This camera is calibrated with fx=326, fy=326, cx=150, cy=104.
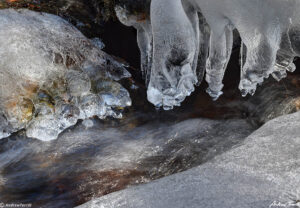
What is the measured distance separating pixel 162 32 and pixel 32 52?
5.07ft

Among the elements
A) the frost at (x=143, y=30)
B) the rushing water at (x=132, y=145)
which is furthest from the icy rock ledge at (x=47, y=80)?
the frost at (x=143, y=30)

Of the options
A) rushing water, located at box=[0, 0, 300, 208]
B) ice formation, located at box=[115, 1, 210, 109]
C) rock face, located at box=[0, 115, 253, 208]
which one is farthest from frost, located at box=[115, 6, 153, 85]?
rock face, located at box=[0, 115, 253, 208]

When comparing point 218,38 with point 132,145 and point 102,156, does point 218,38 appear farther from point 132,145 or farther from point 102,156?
point 102,156

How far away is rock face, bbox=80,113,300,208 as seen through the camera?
72.1 inches

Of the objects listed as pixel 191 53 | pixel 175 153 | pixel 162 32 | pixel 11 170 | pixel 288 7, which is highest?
pixel 288 7

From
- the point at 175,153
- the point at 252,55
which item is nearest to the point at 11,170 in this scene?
the point at 175,153

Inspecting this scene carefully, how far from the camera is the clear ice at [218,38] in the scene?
2.19 m

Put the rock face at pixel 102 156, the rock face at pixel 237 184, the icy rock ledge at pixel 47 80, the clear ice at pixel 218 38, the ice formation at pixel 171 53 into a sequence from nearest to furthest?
1. the rock face at pixel 237 184
2. the clear ice at pixel 218 38
3. the ice formation at pixel 171 53
4. the rock face at pixel 102 156
5. the icy rock ledge at pixel 47 80

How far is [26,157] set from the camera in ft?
10.2

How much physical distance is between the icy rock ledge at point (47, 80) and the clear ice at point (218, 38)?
75cm

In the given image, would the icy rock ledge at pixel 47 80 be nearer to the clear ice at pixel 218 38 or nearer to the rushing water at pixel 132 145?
the rushing water at pixel 132 145

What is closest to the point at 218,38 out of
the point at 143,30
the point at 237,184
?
the point at 143,30

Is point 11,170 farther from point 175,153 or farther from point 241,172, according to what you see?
point 241,172

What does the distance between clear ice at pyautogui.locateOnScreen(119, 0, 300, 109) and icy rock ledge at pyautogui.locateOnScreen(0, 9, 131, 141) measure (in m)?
0.75
